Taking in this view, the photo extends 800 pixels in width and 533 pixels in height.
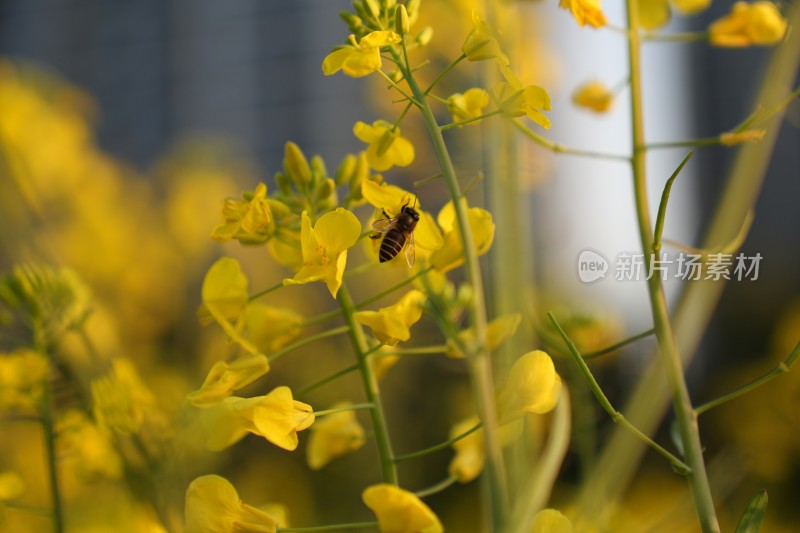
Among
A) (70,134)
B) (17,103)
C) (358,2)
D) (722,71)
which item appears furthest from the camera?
(722,71)

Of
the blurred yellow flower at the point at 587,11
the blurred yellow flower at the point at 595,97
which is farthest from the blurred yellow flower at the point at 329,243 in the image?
the blurred yellow flower at the point at 595,97

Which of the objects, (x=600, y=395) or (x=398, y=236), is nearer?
(x=600, y=395)

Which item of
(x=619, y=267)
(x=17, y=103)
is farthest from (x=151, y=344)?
(x=619, y=267)

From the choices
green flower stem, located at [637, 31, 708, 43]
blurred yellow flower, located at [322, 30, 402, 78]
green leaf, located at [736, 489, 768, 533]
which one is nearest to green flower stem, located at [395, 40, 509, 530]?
blurred yellow flower, located at [322, 30, 402, 78]

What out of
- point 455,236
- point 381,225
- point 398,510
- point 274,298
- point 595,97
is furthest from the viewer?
point 274,298

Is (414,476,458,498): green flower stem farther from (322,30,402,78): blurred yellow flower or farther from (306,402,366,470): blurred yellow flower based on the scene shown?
(322,30,402,78): blurred yellow flower

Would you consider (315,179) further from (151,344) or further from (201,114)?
(201,114)

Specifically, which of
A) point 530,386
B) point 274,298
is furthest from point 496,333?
point 274,298

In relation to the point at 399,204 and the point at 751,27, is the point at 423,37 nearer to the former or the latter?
the point at 399,204
